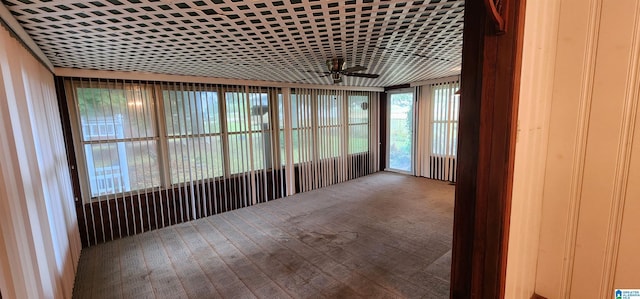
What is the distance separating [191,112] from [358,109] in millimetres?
4148

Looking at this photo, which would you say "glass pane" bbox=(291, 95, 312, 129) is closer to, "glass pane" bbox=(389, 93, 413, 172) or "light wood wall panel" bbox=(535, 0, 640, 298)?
"glass pane" bbox=(389, 93, 413, 172)

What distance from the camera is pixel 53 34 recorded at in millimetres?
1825

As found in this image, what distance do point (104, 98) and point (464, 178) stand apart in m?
4.30

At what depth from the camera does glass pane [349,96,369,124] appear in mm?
6703

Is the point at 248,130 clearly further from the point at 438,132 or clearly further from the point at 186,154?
the point at 438,132

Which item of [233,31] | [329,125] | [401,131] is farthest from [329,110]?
[233,31]

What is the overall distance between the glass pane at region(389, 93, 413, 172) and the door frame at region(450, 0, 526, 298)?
592 cm

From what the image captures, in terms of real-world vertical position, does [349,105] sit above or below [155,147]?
above

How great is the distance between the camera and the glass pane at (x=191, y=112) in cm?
396

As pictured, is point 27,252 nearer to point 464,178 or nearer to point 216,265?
point 216,265

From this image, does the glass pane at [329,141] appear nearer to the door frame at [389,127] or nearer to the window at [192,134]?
the door frame at [389,127]

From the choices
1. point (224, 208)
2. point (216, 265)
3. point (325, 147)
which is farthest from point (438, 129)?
point (216, 265)

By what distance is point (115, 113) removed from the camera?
3.54 meters

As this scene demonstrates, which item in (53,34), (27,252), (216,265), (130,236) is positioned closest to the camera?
(27,252)
